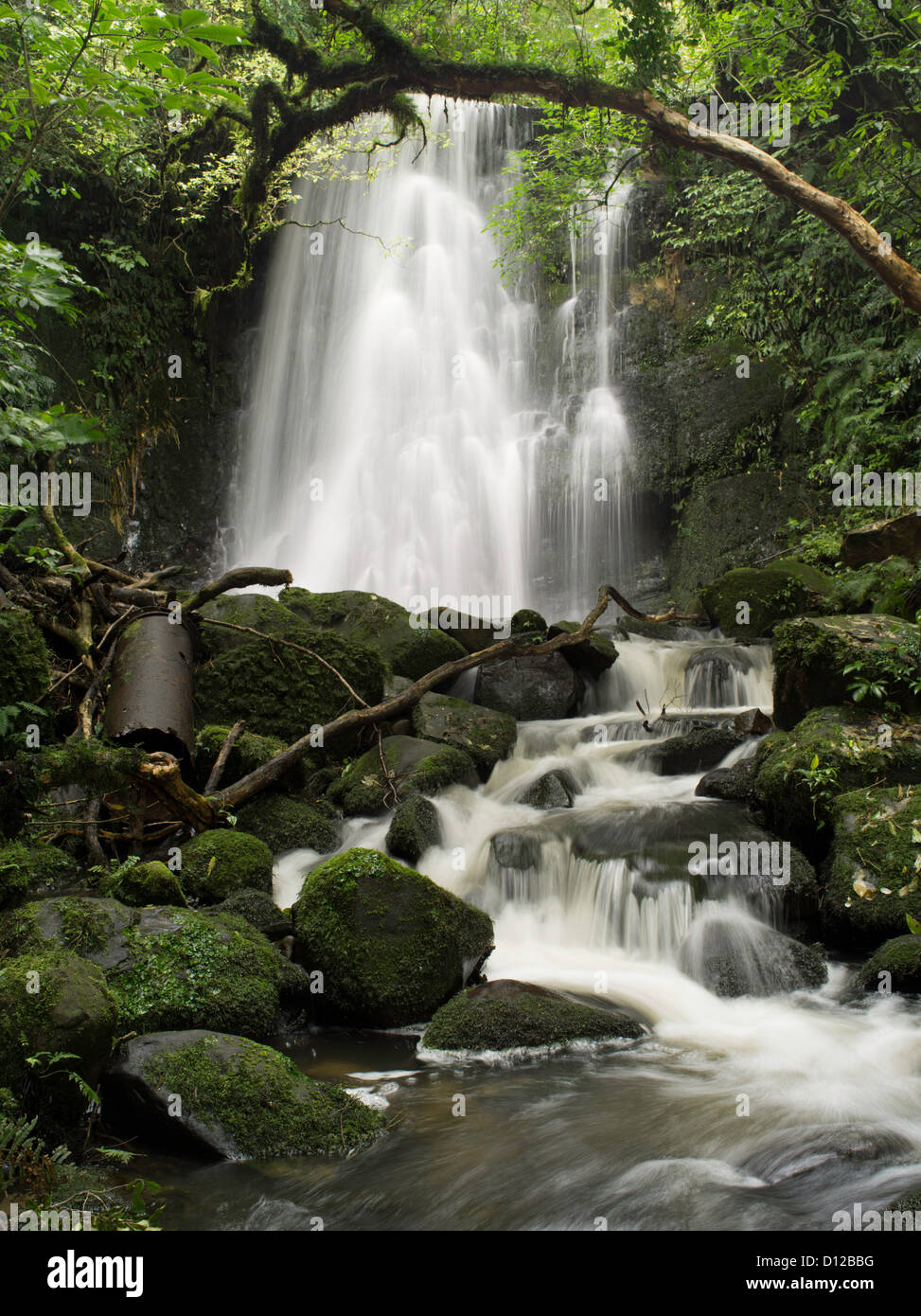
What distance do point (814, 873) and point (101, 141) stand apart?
1513cm

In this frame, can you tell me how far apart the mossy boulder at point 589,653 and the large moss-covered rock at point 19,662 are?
6659mm

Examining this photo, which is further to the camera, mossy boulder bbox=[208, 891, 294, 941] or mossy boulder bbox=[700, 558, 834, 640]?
mossy boulder bbox=[700, 558, 834, 640]

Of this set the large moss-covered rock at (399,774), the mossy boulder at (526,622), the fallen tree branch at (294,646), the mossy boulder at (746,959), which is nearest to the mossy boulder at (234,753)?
the large moss-covered rock at (399,774)

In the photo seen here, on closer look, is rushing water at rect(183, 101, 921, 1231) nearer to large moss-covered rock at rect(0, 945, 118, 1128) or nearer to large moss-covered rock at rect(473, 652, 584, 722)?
large moss-covered rock at rect(473, 652, 584, 722)

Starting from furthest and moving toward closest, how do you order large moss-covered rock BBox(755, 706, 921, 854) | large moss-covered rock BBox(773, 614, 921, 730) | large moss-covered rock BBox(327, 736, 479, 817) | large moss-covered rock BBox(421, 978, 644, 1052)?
large moss-covered rock BBox(327, 736, 479, 817), large moss-covered rock BBox(773, 614, 921, 730), large moss-covered rock BBox(755, 706, 921, 854), large moss-covered rock BBox(421, 978, 644, 1052)

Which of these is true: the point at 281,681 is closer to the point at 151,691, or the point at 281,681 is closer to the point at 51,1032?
the point at 151,691

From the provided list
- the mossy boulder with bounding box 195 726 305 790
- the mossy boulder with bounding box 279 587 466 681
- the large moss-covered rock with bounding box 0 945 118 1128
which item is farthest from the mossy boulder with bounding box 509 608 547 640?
the large moss-covered rock with bounding box 0 945 118 1128

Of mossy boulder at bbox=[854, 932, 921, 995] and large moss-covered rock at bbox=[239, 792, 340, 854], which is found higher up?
large moss-covered rock at bbox=[239, 792, 340, 854]

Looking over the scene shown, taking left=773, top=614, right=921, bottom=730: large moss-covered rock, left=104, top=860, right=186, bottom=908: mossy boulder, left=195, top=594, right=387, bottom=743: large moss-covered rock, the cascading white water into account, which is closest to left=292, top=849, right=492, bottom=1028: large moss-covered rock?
the cascading white water

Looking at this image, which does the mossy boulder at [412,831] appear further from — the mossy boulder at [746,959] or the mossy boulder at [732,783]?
the mossy boulder at [732,783]

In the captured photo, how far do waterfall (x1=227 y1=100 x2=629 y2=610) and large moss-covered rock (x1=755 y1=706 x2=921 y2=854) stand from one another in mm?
8751

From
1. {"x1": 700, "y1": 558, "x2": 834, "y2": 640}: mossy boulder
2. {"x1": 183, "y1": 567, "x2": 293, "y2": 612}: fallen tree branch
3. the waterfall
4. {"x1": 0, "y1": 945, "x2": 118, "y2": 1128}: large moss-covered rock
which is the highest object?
the waterfall

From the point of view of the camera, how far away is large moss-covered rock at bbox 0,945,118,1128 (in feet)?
10.8

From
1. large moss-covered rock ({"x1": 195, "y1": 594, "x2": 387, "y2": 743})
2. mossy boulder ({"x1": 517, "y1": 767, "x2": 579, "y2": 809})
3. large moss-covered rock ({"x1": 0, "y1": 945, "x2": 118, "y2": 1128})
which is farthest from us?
large moss-covered rock ({"x1": 195, "y1": 594, "x2": 387, "y2": 743})
